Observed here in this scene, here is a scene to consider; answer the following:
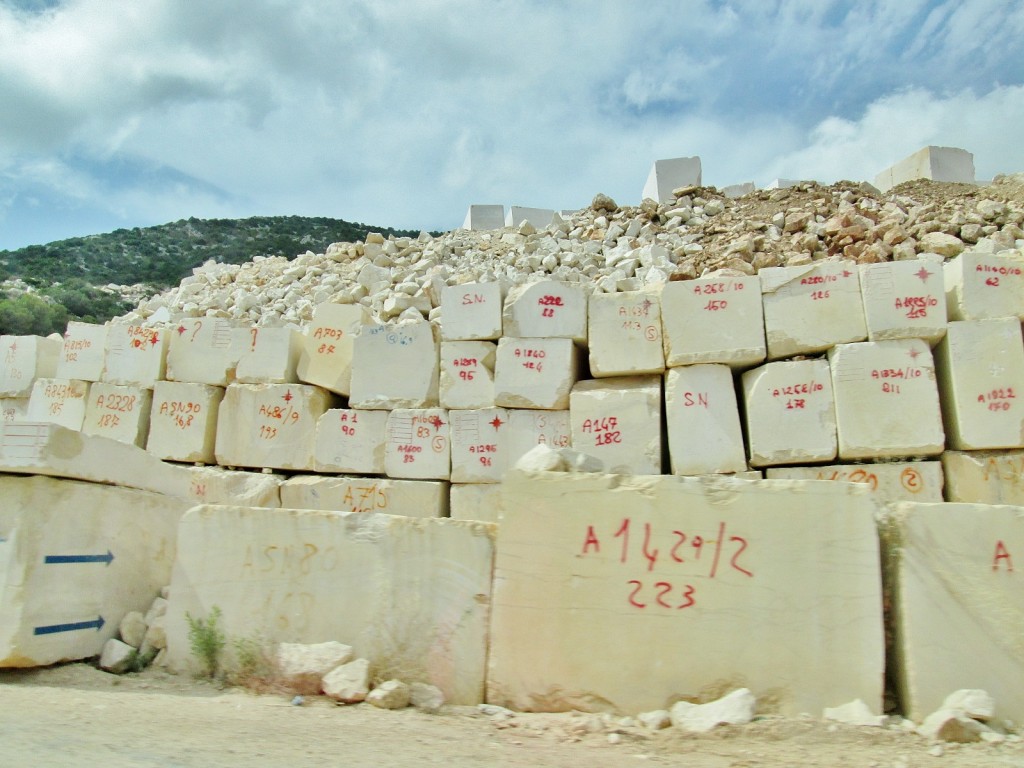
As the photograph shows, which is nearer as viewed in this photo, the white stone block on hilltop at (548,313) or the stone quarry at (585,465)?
the stone quarry at (585,465)

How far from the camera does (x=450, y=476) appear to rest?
21.2 ft

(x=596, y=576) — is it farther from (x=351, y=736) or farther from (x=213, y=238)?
(x=213, y=238)

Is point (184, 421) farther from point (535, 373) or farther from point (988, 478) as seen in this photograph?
point (988, 478)

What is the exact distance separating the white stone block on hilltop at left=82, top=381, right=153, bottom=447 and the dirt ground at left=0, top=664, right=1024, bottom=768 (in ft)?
13.4

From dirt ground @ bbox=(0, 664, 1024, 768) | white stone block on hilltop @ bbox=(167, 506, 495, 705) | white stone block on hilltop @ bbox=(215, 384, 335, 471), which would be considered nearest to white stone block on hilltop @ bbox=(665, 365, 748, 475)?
white stone block on hilltop @ bbox=(167, 506, 495, 705)

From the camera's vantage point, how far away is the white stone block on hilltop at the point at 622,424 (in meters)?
5.98

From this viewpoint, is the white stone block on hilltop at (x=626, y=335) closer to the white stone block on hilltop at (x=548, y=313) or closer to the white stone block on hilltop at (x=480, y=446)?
the white stone block on hilltop at (x=548, y=313)

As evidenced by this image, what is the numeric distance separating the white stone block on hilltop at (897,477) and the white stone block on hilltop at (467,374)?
2660 millimetres

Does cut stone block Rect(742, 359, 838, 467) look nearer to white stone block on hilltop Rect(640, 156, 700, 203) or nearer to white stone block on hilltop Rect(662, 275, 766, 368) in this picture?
white stone block on hilltop Rect(662, 275, 766, 368)

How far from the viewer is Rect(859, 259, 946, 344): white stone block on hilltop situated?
5.68 meters

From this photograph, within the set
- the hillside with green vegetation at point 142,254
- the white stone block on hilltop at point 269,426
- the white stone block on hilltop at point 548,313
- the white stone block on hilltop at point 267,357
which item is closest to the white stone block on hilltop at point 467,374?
the white stone block on hilltop at point 548,313

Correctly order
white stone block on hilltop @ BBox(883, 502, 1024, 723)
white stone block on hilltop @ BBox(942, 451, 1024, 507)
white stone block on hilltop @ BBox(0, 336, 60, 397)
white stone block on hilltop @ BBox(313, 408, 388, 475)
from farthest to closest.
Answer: white stone block on hilltop @ BBox(0, 336, 60, 397) < white stone block on hilltop @ BBox(313, 408, 388, 475) < white stone block on hilltop @ BBox(942, 451, 1024, 507) < white stone block on hilltop @ BBox(883, 502, 1024, 723)

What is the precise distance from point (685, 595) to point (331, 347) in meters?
4.70

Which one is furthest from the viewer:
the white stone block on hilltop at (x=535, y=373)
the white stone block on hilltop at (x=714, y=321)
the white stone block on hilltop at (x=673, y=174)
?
the white stone block on hilltop at (x=673, y=174)
